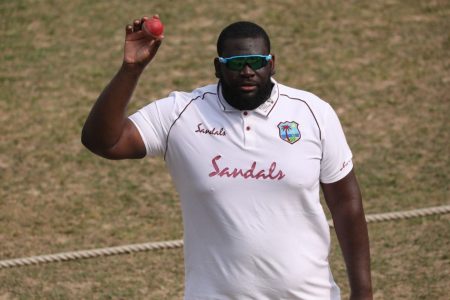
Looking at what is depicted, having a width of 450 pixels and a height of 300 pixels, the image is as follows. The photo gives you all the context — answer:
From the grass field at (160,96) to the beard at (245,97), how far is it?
346cm

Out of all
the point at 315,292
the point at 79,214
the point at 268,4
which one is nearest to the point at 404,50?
the point at 268,4

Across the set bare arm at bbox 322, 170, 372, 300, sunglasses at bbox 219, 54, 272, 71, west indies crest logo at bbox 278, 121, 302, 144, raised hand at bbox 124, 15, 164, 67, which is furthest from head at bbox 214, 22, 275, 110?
bare arm at bbox 322, 170, 372, 300

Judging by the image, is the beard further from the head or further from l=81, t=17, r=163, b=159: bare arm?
l=81, t=17, r=163, b=159: bare arm

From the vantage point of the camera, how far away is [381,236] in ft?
28.9

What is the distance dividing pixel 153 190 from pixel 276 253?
5.02 m

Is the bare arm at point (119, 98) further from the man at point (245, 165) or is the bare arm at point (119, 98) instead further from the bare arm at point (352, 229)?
the bare arm at point (352, 229)

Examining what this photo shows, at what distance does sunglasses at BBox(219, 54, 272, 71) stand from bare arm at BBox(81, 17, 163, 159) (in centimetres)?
38

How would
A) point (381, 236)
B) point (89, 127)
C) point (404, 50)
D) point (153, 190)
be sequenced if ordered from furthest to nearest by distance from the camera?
point (404, 50) → point (153, 190) → point (381, 236) → point (89, 127)

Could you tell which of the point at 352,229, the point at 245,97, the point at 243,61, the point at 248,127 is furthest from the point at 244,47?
the point at 352,229

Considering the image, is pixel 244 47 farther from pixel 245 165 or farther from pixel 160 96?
pixel 160 96

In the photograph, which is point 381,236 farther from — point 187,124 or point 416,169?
point 187,124

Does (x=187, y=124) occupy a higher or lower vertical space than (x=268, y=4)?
higher

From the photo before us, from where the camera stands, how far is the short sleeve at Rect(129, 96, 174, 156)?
489cm

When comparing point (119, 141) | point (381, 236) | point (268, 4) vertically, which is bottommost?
point (381, 236)
